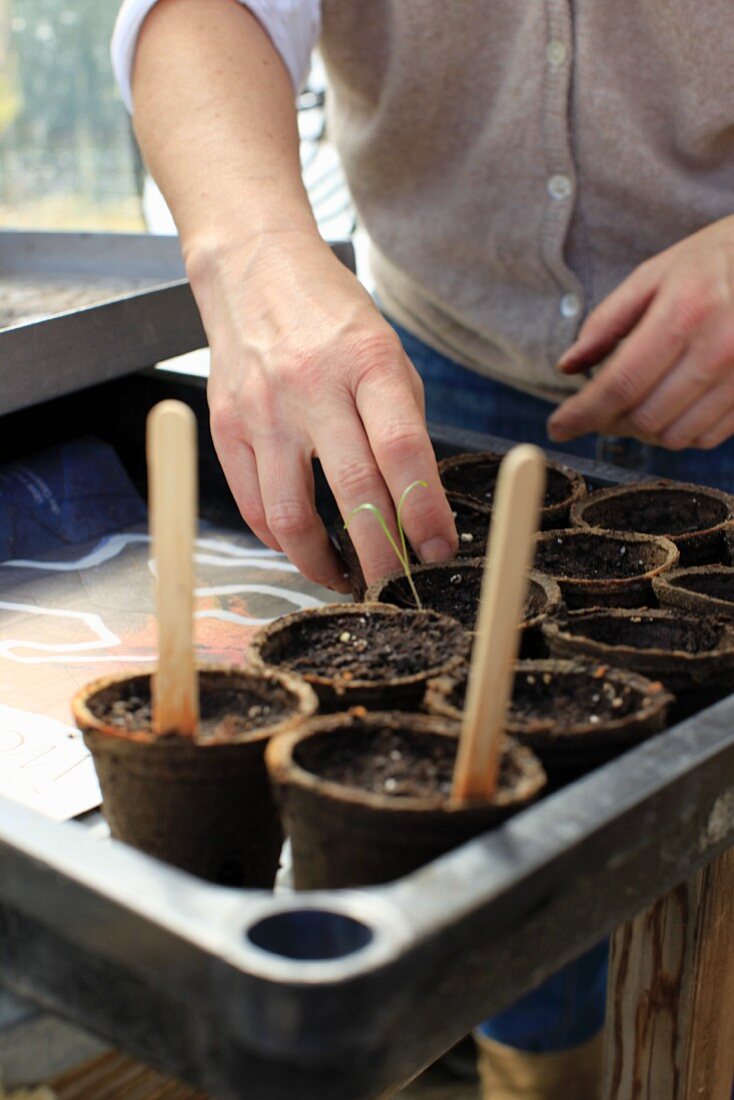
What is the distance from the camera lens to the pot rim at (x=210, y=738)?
0.81m

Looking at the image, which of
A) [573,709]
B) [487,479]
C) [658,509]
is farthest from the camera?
[487,479]

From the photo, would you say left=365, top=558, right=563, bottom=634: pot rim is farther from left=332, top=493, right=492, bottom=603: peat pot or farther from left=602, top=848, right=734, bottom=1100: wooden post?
left=602, top=848, right=734, bottom=1100: wooden post

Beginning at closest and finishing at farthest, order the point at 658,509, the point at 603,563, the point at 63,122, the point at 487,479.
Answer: the point at 603,563 → the point at 658,509 → the point at 487,479 → the point at 63,122

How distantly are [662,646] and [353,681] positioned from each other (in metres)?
0.28

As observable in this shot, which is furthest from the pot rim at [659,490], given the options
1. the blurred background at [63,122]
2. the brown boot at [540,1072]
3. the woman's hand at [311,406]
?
the blurred background at [63,122]

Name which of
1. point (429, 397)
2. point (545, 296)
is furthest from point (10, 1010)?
point (429, 397)

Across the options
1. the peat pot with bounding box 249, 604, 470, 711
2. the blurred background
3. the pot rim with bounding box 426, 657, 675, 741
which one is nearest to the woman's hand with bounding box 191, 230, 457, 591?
the peat pot with bounding box 249, 604, 470, 711

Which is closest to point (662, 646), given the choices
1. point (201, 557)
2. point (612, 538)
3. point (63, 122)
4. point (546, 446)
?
point (612, 538)

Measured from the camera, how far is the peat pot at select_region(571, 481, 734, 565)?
1307 mm

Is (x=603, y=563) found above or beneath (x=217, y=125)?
beneath

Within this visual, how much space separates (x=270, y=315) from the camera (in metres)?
1.19

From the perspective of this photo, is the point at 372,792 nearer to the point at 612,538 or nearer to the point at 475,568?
the point at 475,568

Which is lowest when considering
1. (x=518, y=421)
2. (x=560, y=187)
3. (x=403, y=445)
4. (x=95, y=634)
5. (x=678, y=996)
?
(x=678, y=996)

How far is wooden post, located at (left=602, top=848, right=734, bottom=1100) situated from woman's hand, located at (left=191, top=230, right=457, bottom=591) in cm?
40
